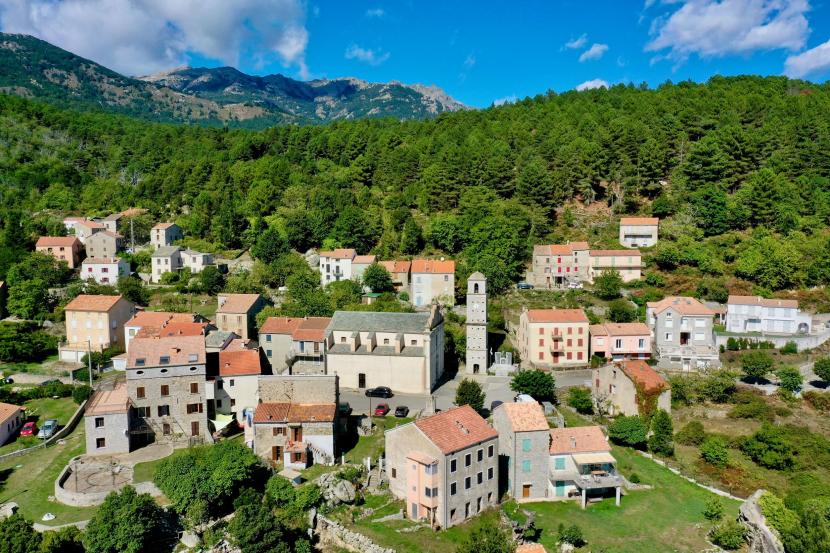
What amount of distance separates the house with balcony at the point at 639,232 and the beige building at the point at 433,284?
78.0 ft

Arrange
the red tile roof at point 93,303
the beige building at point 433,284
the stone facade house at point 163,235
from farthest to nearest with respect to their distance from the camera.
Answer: the stone facade house at point 163,235
the beige building at point 433,284
the red tile roof at point 93,303

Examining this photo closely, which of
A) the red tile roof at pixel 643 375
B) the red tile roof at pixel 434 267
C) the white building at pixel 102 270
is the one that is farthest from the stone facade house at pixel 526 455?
the white building at pixel 102 270

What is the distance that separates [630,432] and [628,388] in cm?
464

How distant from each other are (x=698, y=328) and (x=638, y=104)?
63553 mm

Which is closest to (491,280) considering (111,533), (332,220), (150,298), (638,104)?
(332,220)

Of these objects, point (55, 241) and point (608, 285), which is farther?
point (55, 241)

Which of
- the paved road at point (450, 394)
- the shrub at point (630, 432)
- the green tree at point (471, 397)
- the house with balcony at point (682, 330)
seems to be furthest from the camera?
the house with balcony at point (682, 330)

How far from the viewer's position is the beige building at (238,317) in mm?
59750

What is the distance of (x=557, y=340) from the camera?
187ft

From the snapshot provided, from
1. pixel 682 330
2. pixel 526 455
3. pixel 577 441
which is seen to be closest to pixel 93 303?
Answer: pixel 526 455

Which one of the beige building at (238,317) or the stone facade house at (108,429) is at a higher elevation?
the beige building at (238,317)

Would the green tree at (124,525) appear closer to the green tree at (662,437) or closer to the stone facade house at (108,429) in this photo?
the stone facade house at (108,429)

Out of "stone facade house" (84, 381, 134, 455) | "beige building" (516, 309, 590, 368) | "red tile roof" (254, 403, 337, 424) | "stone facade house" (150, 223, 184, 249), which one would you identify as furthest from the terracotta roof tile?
"stone facade house" (150, 223, 184, 249)

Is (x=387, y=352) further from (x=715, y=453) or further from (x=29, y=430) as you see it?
(x=29, y=430)
